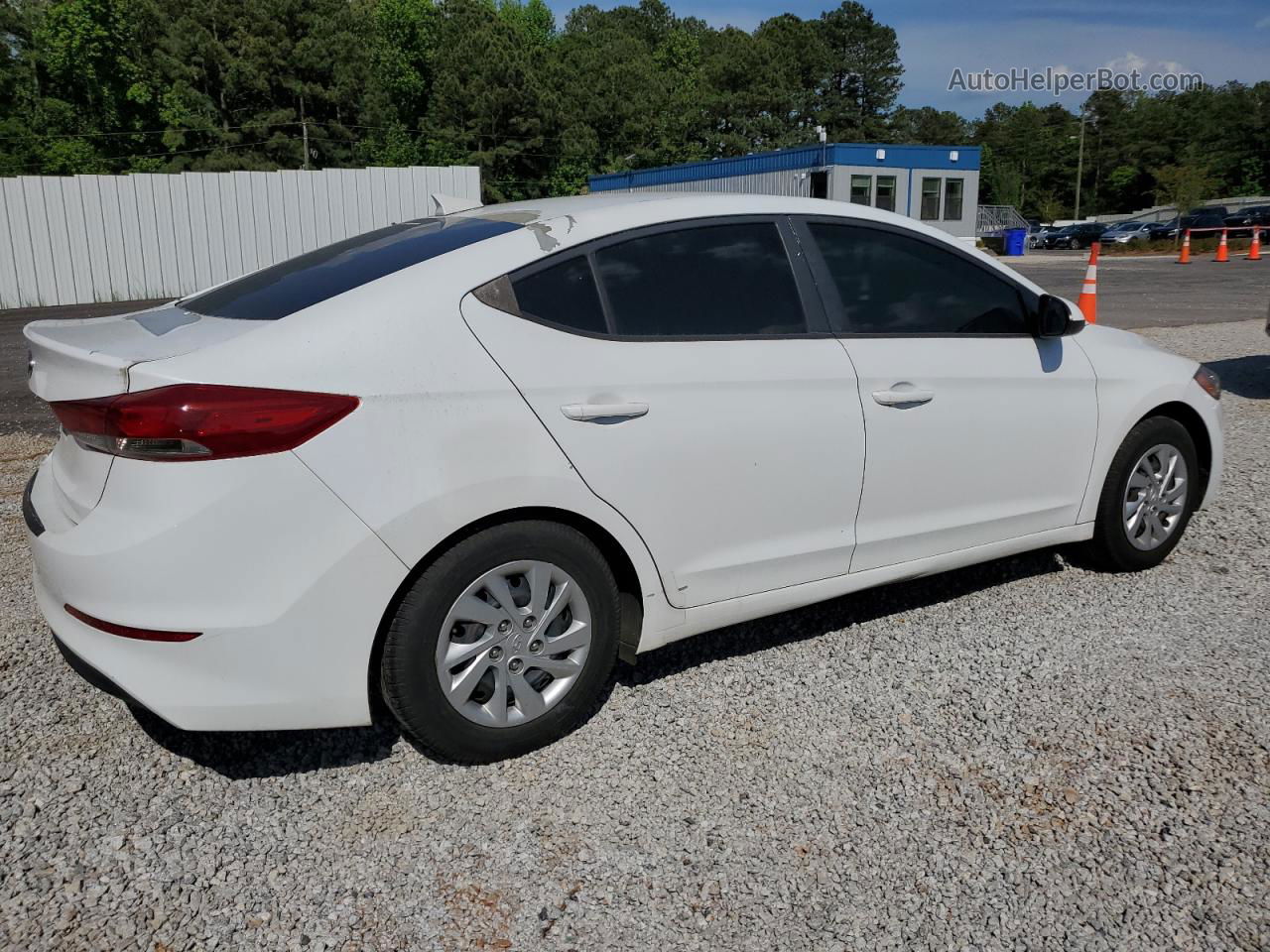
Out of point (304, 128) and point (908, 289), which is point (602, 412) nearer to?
point (908, 289)

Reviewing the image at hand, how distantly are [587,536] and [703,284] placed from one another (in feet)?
2.98

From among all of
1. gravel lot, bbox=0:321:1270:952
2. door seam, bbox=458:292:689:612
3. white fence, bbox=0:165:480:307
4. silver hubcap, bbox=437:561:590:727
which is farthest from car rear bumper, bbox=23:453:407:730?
white fence, bbox=0:165:480:307

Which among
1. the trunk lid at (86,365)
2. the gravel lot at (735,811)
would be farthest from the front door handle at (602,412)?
the gravel lot at (735,811)

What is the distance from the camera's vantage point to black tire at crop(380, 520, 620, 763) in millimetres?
2883

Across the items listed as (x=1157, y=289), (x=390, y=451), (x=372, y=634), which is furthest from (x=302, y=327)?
(x=1157, y=289)

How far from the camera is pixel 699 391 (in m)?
3.30

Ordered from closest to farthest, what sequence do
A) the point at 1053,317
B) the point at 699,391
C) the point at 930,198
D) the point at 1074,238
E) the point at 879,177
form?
the point at 699,391 < the point at 1053,317 < the point at 879,177 < the point at 930,198 < the point at 1074,238

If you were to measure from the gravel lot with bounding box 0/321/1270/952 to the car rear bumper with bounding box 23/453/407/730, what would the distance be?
1.33 feet

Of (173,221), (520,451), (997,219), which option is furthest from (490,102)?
(520,451)

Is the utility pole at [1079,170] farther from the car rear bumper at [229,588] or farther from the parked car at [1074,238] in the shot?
the car rear bumper at [229,588]

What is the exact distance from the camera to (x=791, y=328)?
141 inches

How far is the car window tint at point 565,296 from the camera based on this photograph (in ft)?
10.2

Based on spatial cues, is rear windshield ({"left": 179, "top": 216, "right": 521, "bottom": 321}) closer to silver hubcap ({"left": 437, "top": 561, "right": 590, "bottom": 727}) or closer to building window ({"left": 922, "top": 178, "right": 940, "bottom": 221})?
silver hubcap ({"left": 437, "top": 561, "right": 590, "bottom": 727})

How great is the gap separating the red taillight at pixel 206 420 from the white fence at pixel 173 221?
1898 centimetres
